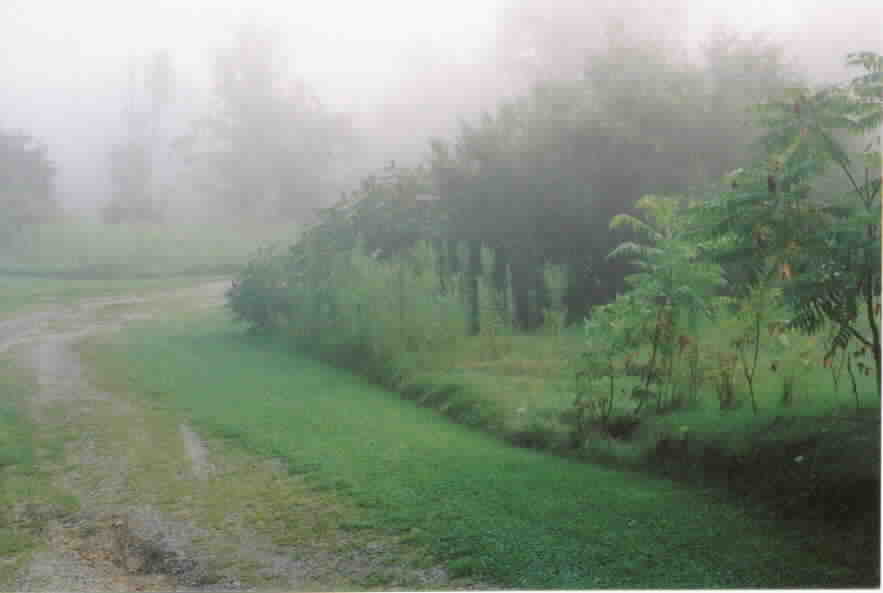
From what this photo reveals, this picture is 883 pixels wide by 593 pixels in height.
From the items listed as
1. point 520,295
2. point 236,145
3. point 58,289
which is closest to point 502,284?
point 520,295

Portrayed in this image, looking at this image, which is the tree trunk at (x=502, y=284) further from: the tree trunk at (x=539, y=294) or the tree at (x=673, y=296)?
the tree at (x=673, y=296)

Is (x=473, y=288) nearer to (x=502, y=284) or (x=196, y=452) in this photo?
(x=502, y=284)

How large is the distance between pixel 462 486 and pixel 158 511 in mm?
1228

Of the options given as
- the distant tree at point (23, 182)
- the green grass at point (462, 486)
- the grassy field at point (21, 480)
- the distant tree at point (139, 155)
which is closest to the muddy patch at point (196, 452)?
the green grass at point (462, 486)

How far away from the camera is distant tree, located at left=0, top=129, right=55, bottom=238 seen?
13.7 ft

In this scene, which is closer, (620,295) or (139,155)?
(620,295)

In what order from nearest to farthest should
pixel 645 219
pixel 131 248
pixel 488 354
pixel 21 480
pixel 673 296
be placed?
1. pixel 21 480
2. pixel 673 296
3. pixel 131 248
4. pixel 645 219
5. pixel 488 354

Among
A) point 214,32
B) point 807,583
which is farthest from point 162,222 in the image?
point 807,583

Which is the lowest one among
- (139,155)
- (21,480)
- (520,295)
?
(21,480)

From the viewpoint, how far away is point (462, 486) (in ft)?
11.1

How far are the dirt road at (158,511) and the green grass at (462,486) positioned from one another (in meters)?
0.15

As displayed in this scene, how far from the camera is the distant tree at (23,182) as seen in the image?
13.7 feet

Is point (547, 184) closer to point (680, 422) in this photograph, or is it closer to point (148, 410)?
point (680, 422)

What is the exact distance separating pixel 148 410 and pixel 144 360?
45 cm
